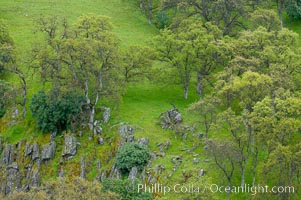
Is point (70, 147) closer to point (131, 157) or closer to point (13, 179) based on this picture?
point (13, 179)

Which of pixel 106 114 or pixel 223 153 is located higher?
pixel 223 153

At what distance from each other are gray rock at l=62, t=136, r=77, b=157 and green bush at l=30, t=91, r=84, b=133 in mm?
1856

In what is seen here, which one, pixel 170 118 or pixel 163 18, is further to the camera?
pixel 163 18

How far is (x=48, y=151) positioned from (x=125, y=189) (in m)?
17.9

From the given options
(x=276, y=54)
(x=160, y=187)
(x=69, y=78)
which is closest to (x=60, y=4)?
(x=69, y=78)

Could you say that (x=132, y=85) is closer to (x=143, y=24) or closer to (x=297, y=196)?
(x=143, y=24)

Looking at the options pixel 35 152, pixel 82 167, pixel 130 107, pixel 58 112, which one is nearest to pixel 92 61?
pixel 58 112

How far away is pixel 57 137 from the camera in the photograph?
74.0 m

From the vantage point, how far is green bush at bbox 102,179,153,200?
57.8m

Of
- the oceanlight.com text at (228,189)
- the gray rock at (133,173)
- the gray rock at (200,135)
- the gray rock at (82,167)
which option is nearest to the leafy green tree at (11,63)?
the gray rock at (82,167)

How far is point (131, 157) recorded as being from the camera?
64.4 m

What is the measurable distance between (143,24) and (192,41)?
1254 inches

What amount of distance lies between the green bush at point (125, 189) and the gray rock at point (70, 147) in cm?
1372

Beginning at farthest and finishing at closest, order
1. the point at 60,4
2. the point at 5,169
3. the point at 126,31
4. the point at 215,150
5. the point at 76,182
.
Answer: the point at 60,4 < the point at 126,31 < the point at 5,169 < the point at 215,150 < the point at 76,182
